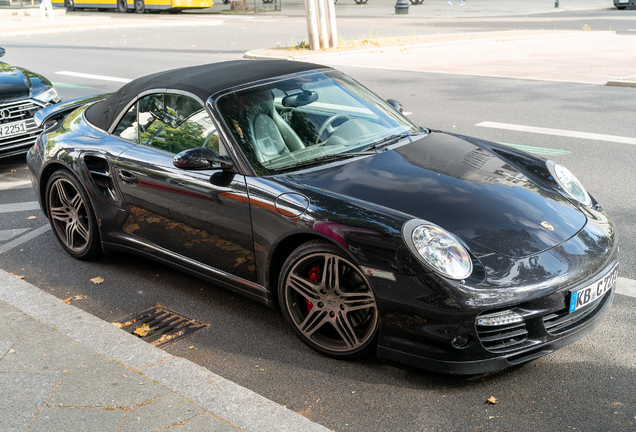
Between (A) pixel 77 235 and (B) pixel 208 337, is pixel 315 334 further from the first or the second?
(A) pixel 77 235

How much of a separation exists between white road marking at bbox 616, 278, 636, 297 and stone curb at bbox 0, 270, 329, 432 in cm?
235

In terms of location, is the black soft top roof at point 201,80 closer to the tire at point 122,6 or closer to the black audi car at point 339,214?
the black audi car at point 339,214

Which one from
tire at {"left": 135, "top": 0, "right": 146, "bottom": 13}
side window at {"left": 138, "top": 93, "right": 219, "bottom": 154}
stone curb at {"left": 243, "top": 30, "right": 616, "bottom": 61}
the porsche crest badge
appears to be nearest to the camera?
the porsche crest badge

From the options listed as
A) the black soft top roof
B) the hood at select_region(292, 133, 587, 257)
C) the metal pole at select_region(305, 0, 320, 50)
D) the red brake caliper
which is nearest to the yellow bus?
the metal pole at select_region(305, 0, 320, 50)

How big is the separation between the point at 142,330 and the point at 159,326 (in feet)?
0.38

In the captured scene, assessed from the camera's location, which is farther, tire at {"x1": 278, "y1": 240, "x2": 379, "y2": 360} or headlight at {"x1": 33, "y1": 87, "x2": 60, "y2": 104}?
headlight at {"x1": 33, "y1": 87, "x2": 60, "y2": 104}

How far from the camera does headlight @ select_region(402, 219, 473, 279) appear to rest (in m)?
3.04

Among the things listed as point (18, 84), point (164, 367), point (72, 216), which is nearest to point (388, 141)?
point (164, 367)

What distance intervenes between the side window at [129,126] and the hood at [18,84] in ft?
11.9

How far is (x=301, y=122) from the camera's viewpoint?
4160 mm

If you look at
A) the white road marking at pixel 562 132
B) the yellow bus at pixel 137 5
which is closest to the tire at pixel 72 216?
the white road marking at pixel 562 132

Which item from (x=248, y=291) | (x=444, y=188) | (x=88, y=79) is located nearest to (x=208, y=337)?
(x=248, y=291)

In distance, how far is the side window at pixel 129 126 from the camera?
453cm

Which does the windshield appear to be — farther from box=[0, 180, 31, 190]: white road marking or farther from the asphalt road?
box=[0, 180, 31, 190]: white road marking
